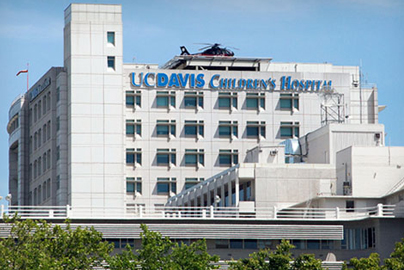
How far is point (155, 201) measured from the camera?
157 m

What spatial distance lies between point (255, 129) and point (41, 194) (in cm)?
2898

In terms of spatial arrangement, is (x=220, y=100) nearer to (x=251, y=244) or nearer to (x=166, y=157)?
(x=166, y=157)

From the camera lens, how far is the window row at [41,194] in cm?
15588

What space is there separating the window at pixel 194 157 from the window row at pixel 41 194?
58.8ft

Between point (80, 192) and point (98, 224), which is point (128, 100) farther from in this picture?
point (98, 224)

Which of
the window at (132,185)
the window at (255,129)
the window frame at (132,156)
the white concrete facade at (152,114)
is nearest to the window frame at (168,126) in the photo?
the white concrete facade at (152,114)

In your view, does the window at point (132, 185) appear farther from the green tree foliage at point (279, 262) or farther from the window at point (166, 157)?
the green tree foliage at point (279, 262)

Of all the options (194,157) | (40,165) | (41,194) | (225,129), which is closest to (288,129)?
(225,129)

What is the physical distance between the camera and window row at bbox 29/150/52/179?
156875mm

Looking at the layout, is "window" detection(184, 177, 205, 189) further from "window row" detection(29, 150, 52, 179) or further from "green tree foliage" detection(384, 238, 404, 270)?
"green tree foliage" detection(384, 238, 404, 270)

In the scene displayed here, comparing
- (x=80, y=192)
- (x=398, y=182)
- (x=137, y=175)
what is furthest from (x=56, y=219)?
(x=137, y=175)

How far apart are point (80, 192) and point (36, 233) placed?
56675 mm

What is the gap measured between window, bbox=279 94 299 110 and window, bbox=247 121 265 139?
11.7ft

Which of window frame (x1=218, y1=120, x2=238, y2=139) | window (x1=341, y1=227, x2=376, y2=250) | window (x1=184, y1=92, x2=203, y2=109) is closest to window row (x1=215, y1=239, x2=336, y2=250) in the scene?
window (x1=341, y1=227, x2=376, y2=250)
